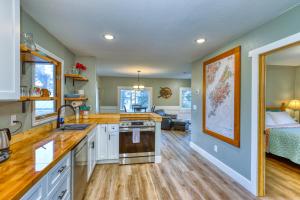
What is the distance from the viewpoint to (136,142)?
11.0ft

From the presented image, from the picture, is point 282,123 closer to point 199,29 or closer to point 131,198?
point 199,29

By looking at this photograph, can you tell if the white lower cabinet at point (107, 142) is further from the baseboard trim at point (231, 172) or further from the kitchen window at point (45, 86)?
→ the baseboard trim at point (231, 172)

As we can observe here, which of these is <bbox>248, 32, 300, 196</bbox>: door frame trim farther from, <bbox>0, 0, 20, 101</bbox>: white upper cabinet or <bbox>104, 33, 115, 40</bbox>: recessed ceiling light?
<bbox>0, 0, 20, 101</bbox>: white upper cabinet

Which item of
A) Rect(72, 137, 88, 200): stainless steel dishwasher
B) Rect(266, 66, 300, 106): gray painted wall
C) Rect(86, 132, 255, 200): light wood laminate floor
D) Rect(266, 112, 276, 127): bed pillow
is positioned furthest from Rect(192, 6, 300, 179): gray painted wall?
Rect(266, 66, 300, 106): gray painted wall

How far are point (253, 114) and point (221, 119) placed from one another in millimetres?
753

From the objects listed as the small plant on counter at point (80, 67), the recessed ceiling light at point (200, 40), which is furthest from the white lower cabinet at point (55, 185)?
the recessed ceiling light at point (200, 40)

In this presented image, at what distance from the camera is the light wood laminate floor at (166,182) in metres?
2.30

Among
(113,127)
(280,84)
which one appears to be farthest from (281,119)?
(113,127)

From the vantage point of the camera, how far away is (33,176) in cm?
104

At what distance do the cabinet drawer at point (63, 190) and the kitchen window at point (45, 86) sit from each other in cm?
97

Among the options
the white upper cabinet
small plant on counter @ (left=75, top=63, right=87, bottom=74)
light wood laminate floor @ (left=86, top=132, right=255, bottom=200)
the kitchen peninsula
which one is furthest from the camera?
small plant on counter @ (left=75, top=63, right=87, bottom=74)

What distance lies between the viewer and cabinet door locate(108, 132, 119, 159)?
331 centimetres

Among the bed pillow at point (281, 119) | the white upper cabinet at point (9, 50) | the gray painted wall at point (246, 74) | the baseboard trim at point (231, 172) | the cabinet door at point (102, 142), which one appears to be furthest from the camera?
the bed pillow at point (281, 119)

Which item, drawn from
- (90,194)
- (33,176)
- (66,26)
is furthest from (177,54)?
(33,176)
